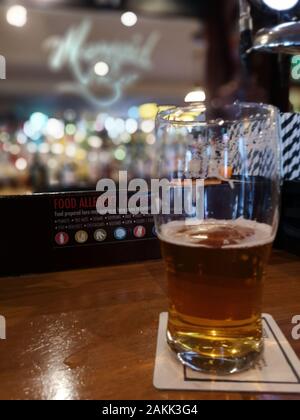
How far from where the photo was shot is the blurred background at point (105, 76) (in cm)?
216

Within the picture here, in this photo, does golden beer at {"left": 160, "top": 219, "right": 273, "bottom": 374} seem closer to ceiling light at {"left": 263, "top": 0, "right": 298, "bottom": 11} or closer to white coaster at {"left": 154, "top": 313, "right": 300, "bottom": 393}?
white coaster at {"left": 154, "top": 313, "right": 300, "bottom": 393}

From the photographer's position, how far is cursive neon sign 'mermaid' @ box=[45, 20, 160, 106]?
3367mm

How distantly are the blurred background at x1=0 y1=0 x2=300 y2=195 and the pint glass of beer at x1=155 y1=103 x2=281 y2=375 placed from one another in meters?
0.74

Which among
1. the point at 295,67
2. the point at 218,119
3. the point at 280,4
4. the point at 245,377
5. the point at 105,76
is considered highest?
the point at 105,76

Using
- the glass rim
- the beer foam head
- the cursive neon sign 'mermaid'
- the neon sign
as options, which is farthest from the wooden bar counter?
the cursive neon sign 'mermaid'

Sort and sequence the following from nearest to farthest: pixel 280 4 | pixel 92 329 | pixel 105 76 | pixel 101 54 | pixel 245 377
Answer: pixel 245 377
pixel 92 329
pixel 280 4
pixel 105 76
pixel 101 54

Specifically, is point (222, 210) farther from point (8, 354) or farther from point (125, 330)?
point (8, 354)

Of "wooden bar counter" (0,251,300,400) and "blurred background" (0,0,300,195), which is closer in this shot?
"wooden bar counter" (0,251,300,400)

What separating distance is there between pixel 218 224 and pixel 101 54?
3.17 m

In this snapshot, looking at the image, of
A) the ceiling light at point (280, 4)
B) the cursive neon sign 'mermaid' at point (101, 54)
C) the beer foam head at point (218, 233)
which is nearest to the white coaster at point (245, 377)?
the beer foam head at point (218, 233)

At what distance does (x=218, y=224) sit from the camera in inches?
22.3

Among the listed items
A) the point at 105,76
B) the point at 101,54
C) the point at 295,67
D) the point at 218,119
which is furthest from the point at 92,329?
the point at 101,54

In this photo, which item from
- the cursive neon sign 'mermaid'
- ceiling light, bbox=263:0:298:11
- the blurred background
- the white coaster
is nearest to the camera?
the white coaster

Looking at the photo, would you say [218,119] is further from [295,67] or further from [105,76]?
[105,76]
